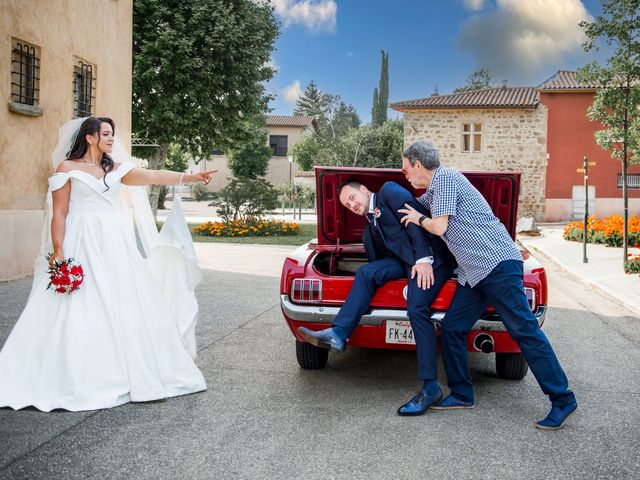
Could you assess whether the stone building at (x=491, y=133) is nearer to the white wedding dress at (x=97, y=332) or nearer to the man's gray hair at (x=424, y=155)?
the man's gray hair at (x=424, y=155)

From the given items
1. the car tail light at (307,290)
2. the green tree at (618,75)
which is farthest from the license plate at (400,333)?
the green tree at (618,75)

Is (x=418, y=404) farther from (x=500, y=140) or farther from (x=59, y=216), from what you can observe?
(x=500, y=140)

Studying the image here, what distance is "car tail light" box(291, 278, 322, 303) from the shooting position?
517cm

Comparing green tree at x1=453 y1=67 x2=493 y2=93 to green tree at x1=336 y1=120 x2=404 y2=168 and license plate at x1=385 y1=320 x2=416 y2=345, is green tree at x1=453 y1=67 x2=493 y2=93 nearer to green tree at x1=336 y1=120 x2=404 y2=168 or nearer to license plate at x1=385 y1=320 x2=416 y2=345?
green tree at x1=336 y1=120 x2=404 y2=168

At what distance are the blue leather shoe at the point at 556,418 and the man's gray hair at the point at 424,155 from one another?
1.78 metres

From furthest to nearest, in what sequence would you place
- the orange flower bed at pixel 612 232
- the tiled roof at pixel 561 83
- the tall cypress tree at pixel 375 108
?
the tall cypress tree at pixel 375 108 < the tiled roof at pixel 561 83 < the orange flower bed at pixel 612 232

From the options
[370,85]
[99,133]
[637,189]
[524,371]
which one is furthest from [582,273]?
[370,85]

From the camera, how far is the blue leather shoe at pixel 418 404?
4.62 metres

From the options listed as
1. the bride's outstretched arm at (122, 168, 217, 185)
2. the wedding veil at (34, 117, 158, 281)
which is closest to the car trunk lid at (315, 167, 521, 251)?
the bride's outstretched arm at (122, 168, 217, 185)

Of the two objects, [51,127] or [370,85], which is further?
[370,85]

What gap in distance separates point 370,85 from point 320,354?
72.3 m

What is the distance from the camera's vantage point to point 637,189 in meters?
37.4

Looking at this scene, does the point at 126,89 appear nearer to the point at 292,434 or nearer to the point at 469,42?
the point at 292,434

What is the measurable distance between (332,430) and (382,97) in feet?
229
